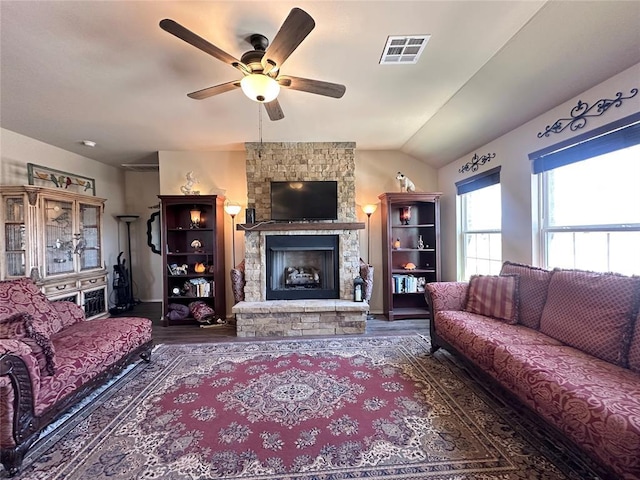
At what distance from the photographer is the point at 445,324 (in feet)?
8.56

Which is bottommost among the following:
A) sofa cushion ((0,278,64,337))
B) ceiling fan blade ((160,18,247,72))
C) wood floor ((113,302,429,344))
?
wood floor ((113,302,429,344))

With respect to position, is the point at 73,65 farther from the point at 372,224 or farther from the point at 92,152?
the point at 372,224

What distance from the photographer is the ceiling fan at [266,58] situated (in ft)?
4.81

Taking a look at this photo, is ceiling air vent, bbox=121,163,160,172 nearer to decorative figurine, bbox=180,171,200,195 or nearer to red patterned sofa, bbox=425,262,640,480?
decorative figurine, bbox=180,171,200,195

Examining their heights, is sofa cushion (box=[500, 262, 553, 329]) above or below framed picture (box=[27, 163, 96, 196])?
below

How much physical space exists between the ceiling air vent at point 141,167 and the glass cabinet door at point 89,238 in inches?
41.7

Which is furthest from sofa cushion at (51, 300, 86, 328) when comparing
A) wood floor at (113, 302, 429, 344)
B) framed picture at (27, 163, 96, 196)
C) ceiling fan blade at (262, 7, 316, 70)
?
ceiling fan blade at (262, 7, 316, 70)

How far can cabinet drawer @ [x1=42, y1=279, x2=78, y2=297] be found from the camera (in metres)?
3.33

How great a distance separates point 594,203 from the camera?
7.33ft

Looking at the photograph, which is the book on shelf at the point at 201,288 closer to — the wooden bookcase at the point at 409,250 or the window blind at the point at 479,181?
the wooden bookcase at the point at 409,250

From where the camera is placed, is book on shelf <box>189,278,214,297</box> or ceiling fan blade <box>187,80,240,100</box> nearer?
ceiling fan blade <box>187,80,240,100</box>

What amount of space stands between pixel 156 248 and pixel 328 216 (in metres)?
3.69

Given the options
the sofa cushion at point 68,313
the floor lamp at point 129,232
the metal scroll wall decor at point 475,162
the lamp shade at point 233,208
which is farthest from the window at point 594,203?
the floor lamp at point 129,232

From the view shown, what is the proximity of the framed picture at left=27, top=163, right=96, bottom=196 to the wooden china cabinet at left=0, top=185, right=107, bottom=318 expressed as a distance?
0.41 meters
